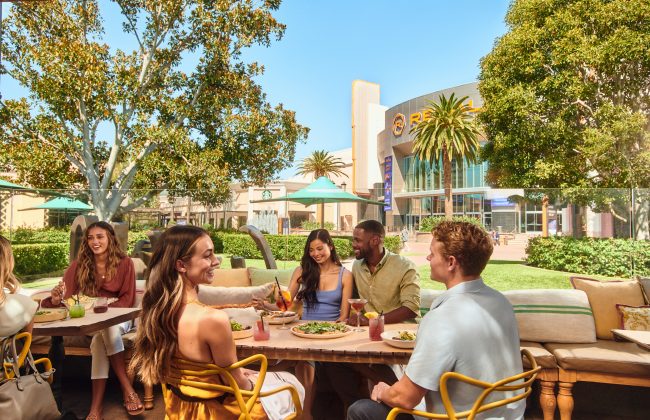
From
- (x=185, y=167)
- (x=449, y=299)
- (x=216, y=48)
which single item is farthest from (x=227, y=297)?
(x=216, y=48)

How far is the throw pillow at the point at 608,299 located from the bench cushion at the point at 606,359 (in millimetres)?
328

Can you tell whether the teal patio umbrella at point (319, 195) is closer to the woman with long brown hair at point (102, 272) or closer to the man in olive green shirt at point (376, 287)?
the woman with long brown hair at point (102, 272)

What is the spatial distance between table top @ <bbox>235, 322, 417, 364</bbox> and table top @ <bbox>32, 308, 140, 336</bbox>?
114cm

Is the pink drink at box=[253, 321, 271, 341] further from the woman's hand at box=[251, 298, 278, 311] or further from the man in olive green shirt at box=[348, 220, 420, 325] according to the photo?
the man in olive green shirt at box=[348, 220, 420, 325]

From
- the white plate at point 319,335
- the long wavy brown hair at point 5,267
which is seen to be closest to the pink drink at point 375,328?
the white plate at point 319,335

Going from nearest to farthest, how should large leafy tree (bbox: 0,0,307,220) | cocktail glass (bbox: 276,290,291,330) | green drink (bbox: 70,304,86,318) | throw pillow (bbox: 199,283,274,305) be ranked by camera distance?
cocktail glass (bbox: 276,290,291,330), green drink (bbox: 70,304,86,318), throw pillow (bbox: 199,283,274,305), large leafy tree (bbox: 0,0,307,220)

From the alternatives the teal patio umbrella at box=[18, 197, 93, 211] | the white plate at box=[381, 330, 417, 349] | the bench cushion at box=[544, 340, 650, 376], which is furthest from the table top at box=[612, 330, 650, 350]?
the teal patio umbrella at box=[18, 197, 93, 211]

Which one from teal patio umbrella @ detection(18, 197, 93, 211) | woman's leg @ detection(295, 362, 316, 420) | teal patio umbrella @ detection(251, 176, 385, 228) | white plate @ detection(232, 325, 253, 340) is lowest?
woman's leg @ detection(295, 362, 316, 420)

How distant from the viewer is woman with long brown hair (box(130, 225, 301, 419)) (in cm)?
186

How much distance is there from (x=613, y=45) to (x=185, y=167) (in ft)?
43.3

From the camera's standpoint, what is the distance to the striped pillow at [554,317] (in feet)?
13.2

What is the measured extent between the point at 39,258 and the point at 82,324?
8.08 m

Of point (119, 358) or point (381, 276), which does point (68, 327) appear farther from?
point (381, 276)

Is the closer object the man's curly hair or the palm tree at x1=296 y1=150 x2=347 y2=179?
A: the man's curly hair
